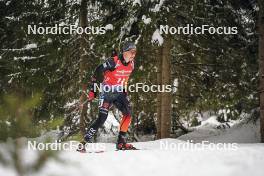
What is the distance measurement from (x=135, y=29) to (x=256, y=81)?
155 inches

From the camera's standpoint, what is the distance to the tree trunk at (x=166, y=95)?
427 inches

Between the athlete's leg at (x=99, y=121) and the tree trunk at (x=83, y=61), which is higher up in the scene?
the tree trunk at (x=83, y=61)

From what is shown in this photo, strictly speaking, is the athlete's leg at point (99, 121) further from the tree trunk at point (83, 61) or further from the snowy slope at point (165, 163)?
the tree trunk at point (83, 61)

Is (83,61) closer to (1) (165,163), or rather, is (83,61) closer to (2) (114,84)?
(2) (114,84)

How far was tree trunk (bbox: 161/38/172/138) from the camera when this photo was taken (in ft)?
35.6

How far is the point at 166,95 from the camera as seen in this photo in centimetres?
1096

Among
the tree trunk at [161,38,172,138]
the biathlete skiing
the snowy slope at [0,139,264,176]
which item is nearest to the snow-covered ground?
the snowy slope at [0,139,264,176]

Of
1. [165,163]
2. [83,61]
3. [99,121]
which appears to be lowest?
[165,163]

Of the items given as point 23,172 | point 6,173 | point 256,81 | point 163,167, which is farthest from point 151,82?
point 23,172

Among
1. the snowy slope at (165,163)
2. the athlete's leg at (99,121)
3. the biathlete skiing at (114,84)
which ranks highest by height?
the biathlete skiing at (114,84)

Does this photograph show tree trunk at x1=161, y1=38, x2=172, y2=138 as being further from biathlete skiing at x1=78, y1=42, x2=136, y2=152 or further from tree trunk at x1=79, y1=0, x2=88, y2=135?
biathlete skiing at x1=78, y1=42, x2=136, y2=152

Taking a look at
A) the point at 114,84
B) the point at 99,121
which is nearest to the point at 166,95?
the point at 114,84

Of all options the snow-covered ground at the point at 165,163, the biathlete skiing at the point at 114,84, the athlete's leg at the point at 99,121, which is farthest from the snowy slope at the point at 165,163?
the biathlete skiing at the point at 114,84

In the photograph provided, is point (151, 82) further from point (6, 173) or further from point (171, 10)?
point (6, 173)
